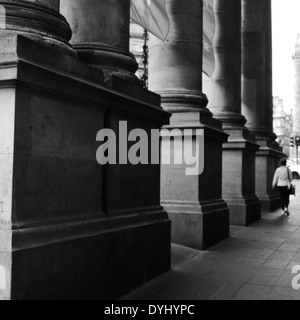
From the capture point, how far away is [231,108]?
13.4 metres

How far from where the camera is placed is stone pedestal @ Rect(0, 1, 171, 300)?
4.29 m

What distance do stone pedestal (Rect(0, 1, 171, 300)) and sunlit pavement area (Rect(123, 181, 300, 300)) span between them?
44 centimetres

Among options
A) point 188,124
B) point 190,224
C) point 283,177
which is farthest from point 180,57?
point 283,177

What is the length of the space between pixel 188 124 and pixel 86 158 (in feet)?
13.6

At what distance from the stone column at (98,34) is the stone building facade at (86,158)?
14 millimetres

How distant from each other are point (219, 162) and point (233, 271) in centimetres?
361

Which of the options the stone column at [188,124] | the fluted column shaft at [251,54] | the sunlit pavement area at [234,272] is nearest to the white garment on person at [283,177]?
the fluted column shaft at [251,54]

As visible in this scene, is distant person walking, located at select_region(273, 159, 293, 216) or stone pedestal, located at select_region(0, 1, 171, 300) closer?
stone pedestal, located at select_region(0, 1, 171, 300)

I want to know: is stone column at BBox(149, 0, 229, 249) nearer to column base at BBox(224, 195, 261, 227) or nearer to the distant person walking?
column base at BBox(224, 195, 261, 227)

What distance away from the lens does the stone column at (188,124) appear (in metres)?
9.08

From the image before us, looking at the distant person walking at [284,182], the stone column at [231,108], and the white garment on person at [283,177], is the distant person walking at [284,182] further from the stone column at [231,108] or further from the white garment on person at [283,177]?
the stone column at [231,108]

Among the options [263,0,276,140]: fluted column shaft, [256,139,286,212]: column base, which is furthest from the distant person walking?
[263,0,276,140]: fluted column shaft

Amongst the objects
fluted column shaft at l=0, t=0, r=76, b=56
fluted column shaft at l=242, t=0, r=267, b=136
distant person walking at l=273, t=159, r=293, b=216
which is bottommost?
distant person walking at l=273, t=159, r=293, b=216

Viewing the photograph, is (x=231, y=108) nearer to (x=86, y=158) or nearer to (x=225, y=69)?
(x=225, y=69)
